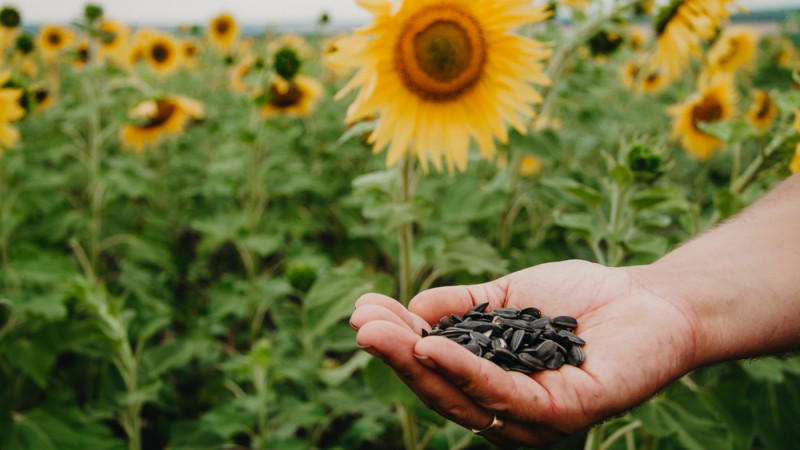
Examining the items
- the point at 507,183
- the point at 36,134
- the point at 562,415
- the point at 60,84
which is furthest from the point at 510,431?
the point at 60,84

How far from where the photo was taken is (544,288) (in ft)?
5.28

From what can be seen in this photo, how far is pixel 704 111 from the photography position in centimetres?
323

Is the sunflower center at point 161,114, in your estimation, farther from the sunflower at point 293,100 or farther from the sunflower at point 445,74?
the sunflower at point 445,74

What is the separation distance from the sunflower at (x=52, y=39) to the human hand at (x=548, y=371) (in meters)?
6.17

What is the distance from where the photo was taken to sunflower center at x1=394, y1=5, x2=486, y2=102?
186 centimetres

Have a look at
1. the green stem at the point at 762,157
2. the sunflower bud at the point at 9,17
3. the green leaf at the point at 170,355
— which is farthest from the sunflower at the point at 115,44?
the green stem at the point at 762,157

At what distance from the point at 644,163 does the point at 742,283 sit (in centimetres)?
48

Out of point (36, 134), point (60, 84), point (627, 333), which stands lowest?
point (627, 333)

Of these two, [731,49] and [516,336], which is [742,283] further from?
[731,49]

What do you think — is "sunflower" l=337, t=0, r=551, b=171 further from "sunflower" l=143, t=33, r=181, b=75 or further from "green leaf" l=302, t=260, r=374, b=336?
"sunflower" l=143, t=33, r=181, b=75

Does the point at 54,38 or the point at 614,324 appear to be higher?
the point at 54,38

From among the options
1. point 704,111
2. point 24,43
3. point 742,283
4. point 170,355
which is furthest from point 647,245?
point 24,43

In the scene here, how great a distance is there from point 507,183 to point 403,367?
5.88ft

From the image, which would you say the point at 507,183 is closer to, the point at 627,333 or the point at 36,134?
the point at 627,333
